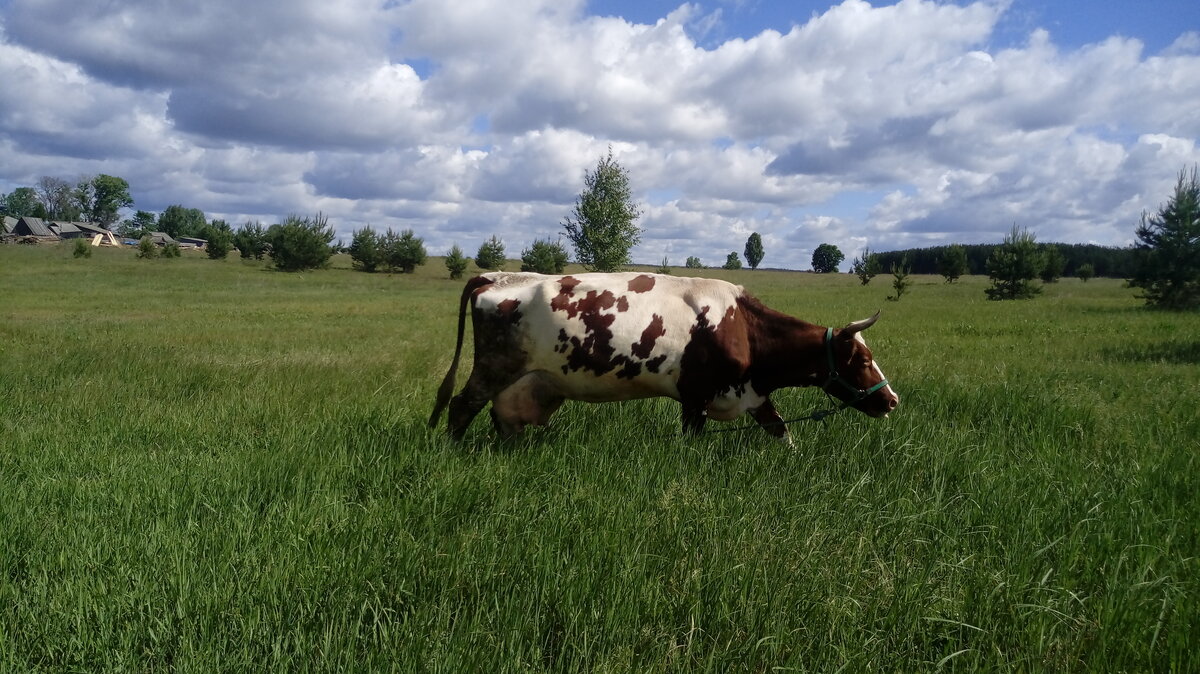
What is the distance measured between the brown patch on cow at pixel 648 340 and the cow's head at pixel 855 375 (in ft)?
5.23

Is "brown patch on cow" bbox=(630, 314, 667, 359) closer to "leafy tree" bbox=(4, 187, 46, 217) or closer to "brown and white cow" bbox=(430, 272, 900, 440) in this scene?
"brown and white cow" bbox=(430, 272, 900, 440)

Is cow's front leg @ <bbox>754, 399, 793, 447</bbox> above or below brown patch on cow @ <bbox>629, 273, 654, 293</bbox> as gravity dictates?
below

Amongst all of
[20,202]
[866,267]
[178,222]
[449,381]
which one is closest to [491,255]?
[866,267]

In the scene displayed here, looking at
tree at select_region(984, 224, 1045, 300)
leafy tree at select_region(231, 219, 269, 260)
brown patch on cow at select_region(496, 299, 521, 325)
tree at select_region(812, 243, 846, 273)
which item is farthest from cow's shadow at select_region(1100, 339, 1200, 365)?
tree at select_region(812, 243, 846, 273)

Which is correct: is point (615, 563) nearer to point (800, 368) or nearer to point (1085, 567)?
point (1085, 567)

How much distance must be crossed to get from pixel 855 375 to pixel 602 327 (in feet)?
8.05

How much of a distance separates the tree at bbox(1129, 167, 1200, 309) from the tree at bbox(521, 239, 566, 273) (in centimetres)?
4562

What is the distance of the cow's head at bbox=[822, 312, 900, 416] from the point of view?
6031 mm

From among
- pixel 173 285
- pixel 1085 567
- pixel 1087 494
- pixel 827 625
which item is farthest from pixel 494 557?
pixel 173 285

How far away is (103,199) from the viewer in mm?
132250

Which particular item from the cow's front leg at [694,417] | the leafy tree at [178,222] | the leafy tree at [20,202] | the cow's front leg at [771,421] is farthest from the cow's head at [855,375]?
the leafy tree at [20,202]

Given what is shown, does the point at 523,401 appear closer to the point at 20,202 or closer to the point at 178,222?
the point at 178,222

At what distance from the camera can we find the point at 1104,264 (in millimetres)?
97438

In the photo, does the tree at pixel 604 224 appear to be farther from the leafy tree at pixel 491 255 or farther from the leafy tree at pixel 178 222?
the leafy tree at pixel 178 222
